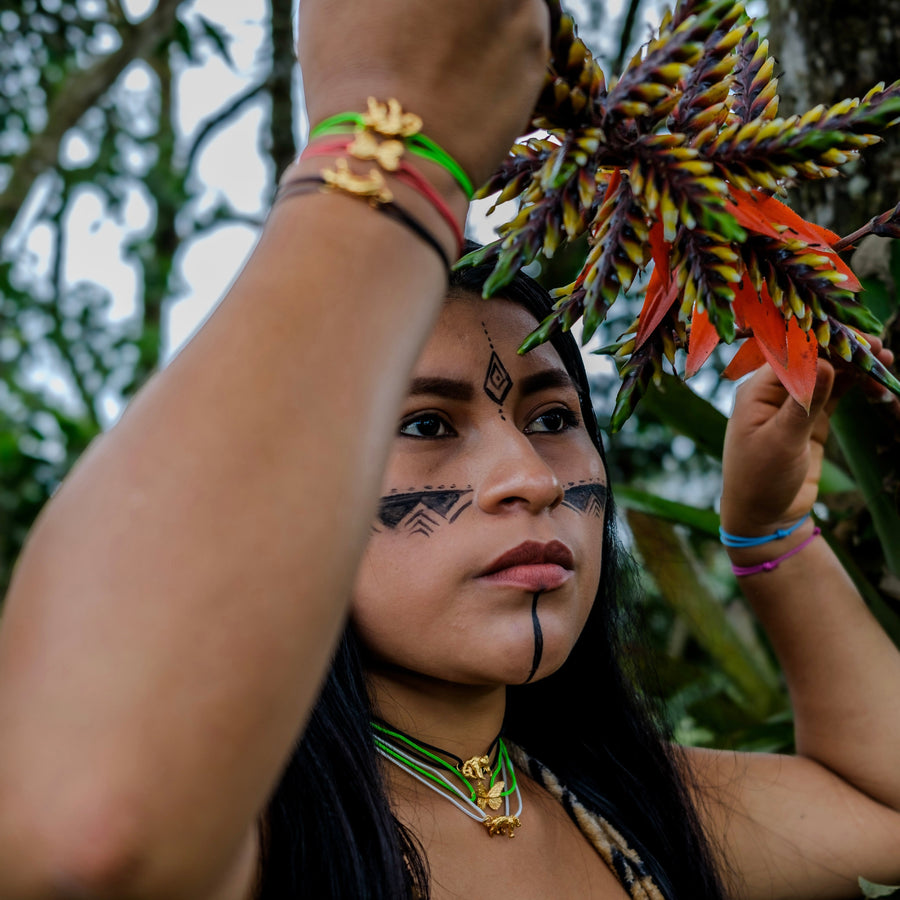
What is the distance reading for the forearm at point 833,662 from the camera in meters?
1.67

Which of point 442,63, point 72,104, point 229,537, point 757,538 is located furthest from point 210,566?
point 72,104

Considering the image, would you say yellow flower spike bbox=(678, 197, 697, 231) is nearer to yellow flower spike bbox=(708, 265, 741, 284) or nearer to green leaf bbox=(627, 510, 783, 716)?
yellow flower spike bbox=(708, 265, 741, 284)

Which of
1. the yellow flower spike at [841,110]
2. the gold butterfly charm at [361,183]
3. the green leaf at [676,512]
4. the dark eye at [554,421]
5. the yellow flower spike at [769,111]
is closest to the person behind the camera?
the gold butterfly charm at [361,183]

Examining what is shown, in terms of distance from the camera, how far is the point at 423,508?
3.95ft

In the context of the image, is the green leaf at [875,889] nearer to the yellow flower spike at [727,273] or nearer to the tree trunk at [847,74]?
the yellow flower spike at [727,273]

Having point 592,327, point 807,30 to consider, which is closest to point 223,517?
point 592,327

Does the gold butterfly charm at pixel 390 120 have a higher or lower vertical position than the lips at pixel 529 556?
higher

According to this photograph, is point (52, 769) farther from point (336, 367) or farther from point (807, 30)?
point (807, 30)

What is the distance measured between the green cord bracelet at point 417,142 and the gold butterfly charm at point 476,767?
871mm

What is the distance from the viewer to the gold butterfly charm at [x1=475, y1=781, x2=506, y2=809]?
1300 millimetres

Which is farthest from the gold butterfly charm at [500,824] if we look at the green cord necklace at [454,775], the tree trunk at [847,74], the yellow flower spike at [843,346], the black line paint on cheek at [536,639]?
the tree trunk at [847,74]

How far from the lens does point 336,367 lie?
2.21 ft

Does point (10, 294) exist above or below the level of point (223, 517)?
above

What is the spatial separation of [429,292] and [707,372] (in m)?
2.69
